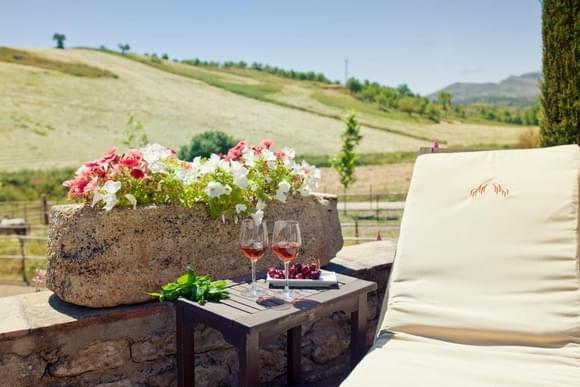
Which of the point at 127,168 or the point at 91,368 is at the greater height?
the point at 127,168

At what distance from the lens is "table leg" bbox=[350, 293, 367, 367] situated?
2078mm

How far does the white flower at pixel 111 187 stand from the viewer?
77.9 inches

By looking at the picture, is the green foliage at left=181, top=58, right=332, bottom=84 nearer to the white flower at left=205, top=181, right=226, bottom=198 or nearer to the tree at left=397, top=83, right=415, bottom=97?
the tree at left=397, top=83, right=415, bottom=97

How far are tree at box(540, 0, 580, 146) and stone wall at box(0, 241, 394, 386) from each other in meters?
3.34

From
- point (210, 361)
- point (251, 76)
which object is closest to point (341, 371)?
point (210, 361)

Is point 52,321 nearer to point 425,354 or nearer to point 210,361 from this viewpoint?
point 210,361

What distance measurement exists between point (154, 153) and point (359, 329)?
1182mm

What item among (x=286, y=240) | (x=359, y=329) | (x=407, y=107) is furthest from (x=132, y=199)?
(x=407, y=107)

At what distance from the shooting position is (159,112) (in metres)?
48.8

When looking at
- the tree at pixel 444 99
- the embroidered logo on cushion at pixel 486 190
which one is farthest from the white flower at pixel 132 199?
the tree at pixel 444 99

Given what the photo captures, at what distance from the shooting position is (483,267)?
198 cm

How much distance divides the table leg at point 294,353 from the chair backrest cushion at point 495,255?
1.99 feet

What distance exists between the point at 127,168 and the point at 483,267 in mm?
1514

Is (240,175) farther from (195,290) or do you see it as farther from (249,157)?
(195,290)
